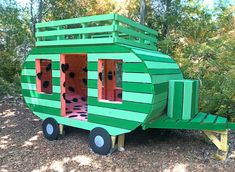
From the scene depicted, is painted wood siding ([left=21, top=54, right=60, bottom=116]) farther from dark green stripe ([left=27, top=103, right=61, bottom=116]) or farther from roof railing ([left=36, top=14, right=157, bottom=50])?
roof railing ([left=36, top=14, right=157, bottom=50])

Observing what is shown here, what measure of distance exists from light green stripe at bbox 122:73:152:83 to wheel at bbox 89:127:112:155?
1127mm

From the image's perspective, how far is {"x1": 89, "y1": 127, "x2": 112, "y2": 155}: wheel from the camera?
5.17 meters

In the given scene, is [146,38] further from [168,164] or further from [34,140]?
[34,140]

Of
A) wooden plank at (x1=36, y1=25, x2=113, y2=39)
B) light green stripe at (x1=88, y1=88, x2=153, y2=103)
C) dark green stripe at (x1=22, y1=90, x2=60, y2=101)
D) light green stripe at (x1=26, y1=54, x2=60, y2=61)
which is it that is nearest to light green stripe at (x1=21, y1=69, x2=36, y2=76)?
light green stripe at (x1=26, y1=54, x2=60, y2=61)

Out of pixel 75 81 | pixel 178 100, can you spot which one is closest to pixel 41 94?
pixel 75 81

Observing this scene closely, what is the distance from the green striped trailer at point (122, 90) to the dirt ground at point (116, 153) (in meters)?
0.30

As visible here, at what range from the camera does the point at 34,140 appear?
6148 millimetres

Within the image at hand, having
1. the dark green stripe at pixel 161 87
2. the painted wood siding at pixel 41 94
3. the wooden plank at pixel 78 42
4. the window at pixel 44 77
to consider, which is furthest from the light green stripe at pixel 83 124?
the wooden plank at pixel 78 42

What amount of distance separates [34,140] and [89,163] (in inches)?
71.9

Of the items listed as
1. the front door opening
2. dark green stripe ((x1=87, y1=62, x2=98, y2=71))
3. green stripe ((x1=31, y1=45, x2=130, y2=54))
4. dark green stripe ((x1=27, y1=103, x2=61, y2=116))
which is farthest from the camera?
the front door opening

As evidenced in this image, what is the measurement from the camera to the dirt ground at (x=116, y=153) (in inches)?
186

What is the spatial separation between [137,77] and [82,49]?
1.40 m

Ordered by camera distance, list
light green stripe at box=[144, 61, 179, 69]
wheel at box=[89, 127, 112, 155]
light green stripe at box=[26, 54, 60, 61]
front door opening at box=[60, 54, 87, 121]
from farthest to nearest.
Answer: front door opening at box=[60, 54, 87, 121], light green stripe at box=[26, 54, 60, 61], wheel at box=[89, 127, 112, 155], light green stripe at box=[144, 61, 179, 69]

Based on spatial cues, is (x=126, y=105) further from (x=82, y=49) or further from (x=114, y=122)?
(x=82, y=49)
